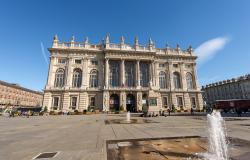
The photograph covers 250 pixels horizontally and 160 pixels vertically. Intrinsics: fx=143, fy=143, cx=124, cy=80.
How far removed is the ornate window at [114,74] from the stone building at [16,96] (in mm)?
52134

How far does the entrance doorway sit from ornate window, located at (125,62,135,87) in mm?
5167

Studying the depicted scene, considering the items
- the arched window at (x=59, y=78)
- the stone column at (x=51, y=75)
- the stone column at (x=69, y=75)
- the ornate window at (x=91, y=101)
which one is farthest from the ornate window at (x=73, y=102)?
the stone column at (x=51, y=75)

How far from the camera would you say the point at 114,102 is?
40188 millimetres

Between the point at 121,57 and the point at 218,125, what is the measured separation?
3703cm

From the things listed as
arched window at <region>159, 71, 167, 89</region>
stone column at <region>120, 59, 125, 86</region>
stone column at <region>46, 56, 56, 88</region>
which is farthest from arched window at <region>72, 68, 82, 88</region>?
arched window at <region>159, 71, 167, 89</region>

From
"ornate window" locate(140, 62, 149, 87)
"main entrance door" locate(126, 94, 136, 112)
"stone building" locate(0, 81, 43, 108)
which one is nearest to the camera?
"main entrance door" locate(126, 94, 136, 112)

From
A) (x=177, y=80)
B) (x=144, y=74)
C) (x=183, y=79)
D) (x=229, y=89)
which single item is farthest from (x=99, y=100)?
(x=229, y=89)

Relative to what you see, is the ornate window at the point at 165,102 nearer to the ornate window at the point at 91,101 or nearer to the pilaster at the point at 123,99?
the pilaster at the point at 123,99

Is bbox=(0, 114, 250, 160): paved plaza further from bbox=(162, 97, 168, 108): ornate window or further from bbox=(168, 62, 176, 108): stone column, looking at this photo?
bbox=(168, 62, 176, 108): stone column

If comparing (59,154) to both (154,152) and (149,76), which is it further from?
(149,76)

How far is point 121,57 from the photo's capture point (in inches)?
1633

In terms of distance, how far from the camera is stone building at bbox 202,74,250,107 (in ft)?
198

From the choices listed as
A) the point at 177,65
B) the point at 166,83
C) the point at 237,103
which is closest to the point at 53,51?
the point at 166,83

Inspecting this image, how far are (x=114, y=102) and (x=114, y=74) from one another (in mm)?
8086
